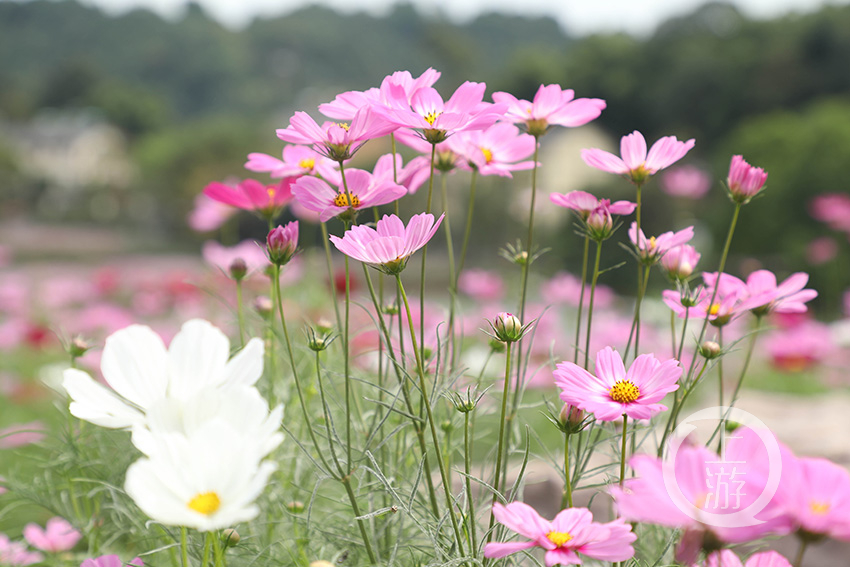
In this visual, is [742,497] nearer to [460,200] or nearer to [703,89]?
[460,200]

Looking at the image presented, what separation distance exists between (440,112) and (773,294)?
0.30 meters

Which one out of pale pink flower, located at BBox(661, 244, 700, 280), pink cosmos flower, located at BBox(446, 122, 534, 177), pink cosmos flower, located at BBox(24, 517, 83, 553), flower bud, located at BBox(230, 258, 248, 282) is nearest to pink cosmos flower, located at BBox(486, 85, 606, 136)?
pink cosmos flower, located at BBox(446, 122, 534, 177)

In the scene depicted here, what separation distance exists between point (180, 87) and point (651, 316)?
42.5 metres

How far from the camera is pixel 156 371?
1.35 ft

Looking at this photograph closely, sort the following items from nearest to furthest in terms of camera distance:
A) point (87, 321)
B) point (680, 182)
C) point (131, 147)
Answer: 1. point (680, 182)
2. point (87, 321)
3. point (131, 147)

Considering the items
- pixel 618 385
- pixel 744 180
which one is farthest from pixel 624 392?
pixel 744 180

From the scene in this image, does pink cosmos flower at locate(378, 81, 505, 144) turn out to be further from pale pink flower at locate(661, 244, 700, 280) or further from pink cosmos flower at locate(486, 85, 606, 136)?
pale pink flower at locate(661, 244, 700, 280)

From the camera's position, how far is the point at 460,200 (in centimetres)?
779

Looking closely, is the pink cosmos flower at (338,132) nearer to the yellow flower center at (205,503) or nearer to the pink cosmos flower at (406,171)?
the pink cosmos flower at (406,171)

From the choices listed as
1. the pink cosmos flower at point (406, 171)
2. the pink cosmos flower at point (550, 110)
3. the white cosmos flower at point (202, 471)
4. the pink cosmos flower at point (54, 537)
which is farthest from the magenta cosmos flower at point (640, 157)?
the pink cosmos flower at point (54, 537)

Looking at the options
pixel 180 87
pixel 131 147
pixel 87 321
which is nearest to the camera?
pixel 87 321

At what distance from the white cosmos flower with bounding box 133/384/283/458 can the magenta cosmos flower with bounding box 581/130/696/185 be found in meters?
0.35

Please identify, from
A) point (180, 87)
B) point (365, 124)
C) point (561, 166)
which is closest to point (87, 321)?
point (365, 124)

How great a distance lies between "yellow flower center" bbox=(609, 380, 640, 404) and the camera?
0.45 meters
